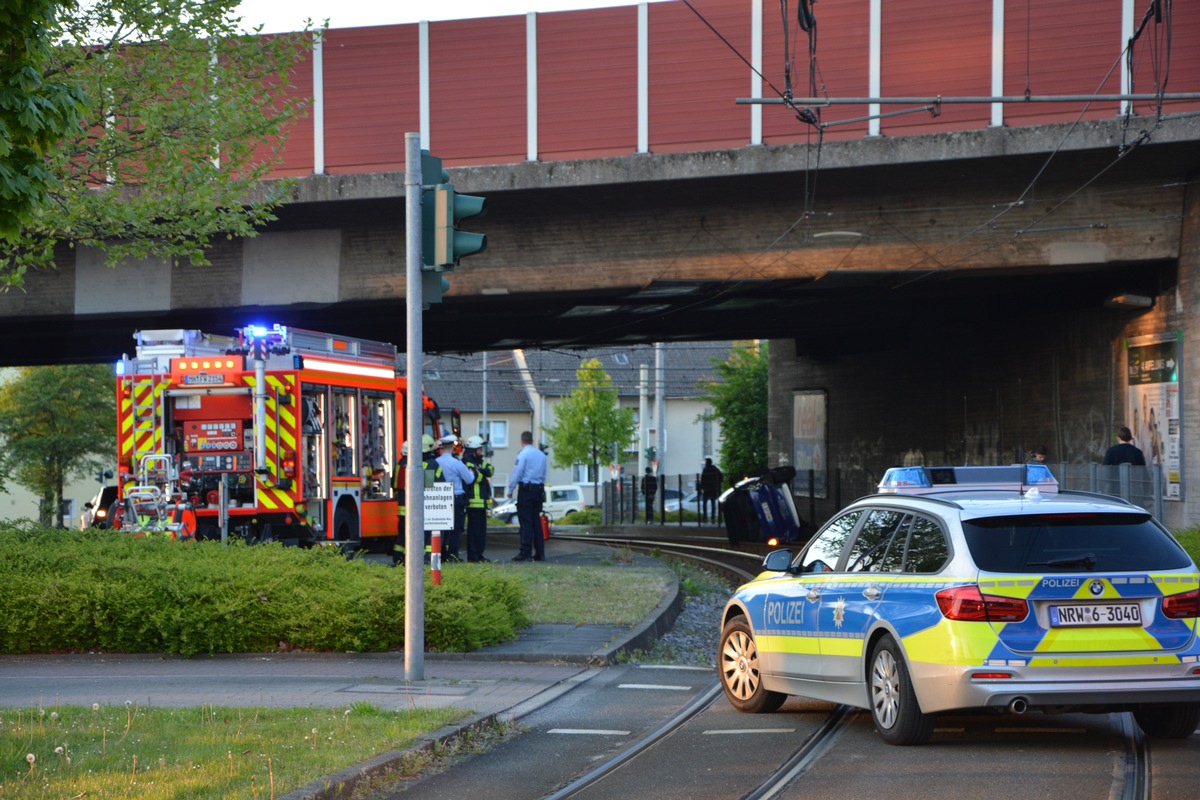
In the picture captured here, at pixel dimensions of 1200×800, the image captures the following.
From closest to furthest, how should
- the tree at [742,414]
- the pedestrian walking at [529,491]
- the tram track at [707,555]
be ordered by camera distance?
the pedestrian walking at [529,491], the tram track at [707,555], the tree at [742,414]

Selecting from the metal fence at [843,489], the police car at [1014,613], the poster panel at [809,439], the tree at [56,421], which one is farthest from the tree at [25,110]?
the tree at [56,421]

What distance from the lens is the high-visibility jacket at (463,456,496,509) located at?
2184 cm

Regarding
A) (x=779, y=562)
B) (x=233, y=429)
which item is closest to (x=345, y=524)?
(x=233, y=429)

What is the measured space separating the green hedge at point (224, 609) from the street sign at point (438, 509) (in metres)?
0.72

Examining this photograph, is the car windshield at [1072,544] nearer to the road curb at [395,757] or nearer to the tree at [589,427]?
the road curb at [395,757]

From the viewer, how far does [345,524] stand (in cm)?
2223

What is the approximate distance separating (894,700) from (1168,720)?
1519mm

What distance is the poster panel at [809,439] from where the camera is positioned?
38469mm

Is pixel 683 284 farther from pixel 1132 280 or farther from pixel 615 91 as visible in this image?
pixel 1132 280

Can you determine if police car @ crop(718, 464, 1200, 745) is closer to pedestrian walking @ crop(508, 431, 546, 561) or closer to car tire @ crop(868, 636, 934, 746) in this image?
car tire @ crop(868, 636, 934, 746)

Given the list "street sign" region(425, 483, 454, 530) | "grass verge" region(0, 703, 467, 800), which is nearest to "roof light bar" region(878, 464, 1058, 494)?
"grass verge" region(0, 703, 467, 800)

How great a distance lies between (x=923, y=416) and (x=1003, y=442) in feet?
14.6

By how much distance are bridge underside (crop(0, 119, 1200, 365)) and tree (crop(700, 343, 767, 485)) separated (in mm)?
29397

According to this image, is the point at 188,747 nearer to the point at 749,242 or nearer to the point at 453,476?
the point at 453,476
